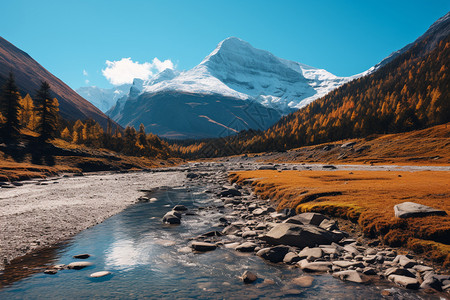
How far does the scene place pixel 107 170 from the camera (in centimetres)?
8781

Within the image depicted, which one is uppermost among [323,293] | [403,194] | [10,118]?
[10,118]

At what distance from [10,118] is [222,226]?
274 feet

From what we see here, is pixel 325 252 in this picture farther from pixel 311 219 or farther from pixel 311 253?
pixel 311 219

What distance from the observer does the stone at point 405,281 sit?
8.97m

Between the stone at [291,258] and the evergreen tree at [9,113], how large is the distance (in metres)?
88.3

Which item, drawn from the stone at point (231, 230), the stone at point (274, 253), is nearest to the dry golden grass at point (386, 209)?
the stone at point (274, 253)

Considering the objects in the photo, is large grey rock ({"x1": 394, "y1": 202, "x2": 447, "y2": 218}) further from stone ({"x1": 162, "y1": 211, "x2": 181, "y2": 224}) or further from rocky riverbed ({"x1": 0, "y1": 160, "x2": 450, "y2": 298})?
stone ({"x1": 162, "y1": 211, "x2": 181, "y2": 224})

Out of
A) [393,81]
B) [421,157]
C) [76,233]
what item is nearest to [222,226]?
[76,233]

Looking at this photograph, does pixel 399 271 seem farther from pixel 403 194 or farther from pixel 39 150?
pixel 39 150

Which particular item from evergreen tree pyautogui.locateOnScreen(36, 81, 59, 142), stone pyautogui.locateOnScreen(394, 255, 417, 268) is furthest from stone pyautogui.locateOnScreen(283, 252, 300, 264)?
evergreen tree pyautogui.locateOnScreen(36, 81, 59, 142)

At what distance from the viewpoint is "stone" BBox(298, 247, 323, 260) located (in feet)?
39.8

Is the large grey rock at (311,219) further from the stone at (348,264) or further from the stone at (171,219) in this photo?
the stone at (171,219)

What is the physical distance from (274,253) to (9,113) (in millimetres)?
90494

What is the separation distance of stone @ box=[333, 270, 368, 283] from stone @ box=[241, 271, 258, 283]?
345 cm
